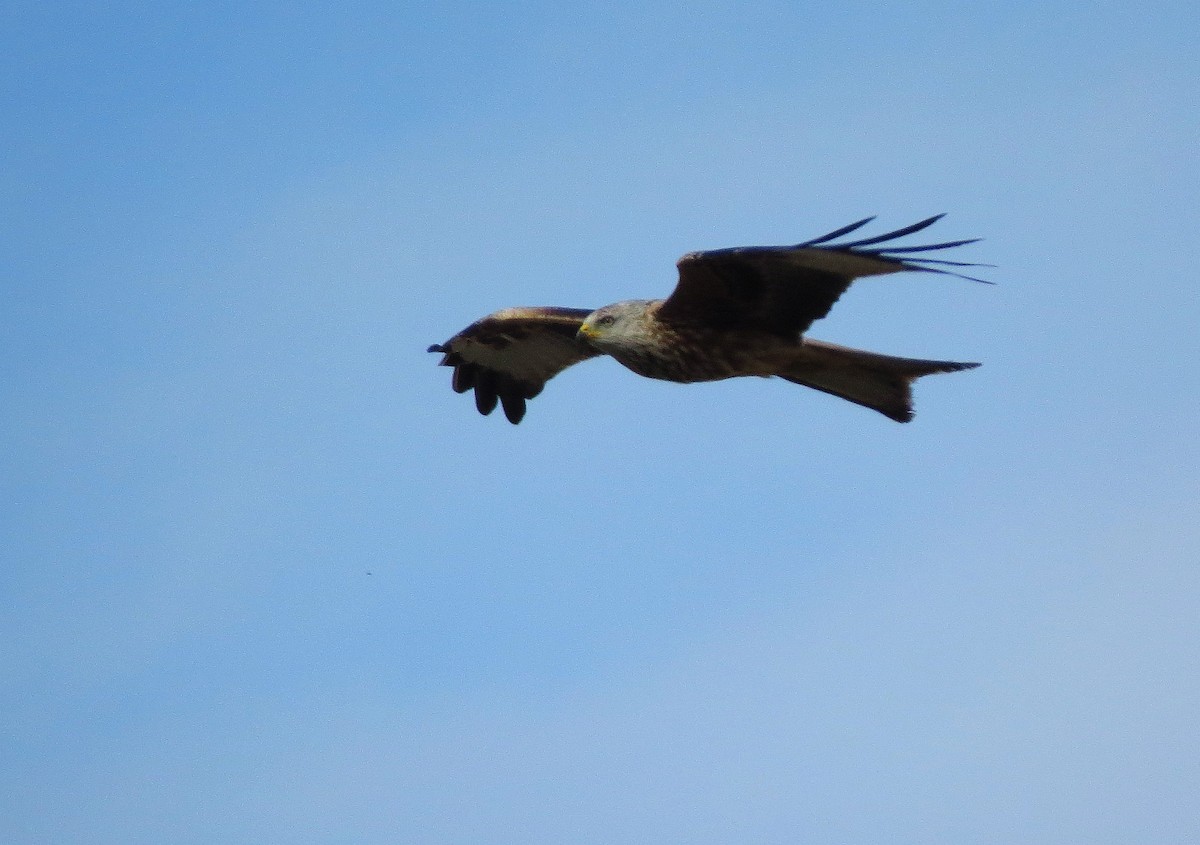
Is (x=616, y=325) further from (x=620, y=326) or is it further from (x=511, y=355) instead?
(x=511, y=355)

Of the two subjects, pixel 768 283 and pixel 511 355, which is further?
pixel 511 355

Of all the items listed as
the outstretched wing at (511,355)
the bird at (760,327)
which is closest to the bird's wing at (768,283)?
the bird at (760,327)

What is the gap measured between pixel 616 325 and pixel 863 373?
5.46ft

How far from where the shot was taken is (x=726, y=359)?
10.4m

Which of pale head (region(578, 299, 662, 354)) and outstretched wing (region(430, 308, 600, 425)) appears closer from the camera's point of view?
pale head (region(578, 299, 662, 354))

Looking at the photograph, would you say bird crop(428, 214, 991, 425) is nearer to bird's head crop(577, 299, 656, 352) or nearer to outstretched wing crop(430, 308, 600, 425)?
bird's head crop(577, 299, 656, 352)

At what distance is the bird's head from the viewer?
419 inches

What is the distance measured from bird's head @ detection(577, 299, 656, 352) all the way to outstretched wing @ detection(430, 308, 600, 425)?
1.45 metres

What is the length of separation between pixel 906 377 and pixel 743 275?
126cm

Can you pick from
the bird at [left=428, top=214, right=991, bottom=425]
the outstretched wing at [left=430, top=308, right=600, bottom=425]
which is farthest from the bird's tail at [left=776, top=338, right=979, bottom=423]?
the outstretched wing at [left=430, top=308, right=600, bottom=425]

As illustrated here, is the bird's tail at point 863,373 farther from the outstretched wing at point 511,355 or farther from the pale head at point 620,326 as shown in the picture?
the outstretched wing at point 511,355

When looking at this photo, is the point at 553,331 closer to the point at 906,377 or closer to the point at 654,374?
the point at 654,374

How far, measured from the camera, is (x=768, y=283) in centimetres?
992

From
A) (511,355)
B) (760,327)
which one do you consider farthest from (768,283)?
(511,355)
